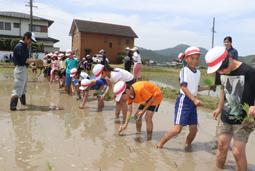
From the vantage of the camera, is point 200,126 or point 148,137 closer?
point 148,137

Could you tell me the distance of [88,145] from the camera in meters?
6.23

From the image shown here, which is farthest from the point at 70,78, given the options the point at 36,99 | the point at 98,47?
the point at 98,47

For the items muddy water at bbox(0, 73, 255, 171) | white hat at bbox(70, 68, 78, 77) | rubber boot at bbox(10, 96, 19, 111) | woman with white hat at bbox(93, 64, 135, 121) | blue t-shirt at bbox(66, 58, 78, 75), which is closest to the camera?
muddy water at bbox(0, 73, 255, 171)

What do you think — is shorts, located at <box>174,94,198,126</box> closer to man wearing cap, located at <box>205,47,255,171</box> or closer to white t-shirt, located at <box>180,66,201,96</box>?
white t-shirt, located at <box>180,66,201,96</box>

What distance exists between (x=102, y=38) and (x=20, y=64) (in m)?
42.6

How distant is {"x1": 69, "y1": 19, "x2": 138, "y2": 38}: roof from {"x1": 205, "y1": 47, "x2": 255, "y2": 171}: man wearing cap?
1855 inches

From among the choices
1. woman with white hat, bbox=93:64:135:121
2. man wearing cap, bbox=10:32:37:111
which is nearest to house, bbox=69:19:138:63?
man wearing cap, bbox=10:32:37:111

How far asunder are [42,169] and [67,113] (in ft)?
14.2

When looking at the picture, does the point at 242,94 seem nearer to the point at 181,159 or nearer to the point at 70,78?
the point at 181,159

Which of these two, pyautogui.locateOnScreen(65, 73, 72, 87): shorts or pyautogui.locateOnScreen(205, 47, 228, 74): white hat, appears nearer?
pyautogui.locateOnScreen(205, 47, 228, 74): white hat

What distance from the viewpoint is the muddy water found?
17.3 ft

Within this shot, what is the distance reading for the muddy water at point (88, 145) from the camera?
→ 5270mm

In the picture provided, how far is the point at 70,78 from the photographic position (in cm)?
1250

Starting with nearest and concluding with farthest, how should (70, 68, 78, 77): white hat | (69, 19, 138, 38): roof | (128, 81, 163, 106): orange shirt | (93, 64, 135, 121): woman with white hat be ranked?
(128, 81, 163, 106): orange shirt, (93, 64, 135, 121): woman with white hat, (70, 68, 78, 77): white hat, (69, 19, 138, 38): roof
